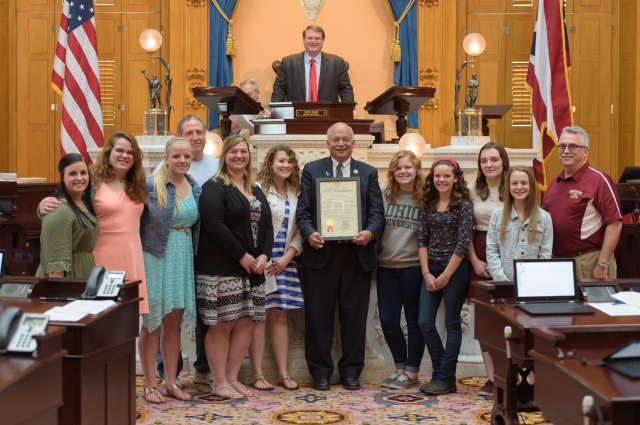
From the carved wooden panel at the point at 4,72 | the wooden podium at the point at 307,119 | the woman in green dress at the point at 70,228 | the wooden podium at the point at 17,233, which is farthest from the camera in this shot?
the carved wooden panel at the point at 4,72

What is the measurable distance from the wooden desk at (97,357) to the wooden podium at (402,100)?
3.51 meters

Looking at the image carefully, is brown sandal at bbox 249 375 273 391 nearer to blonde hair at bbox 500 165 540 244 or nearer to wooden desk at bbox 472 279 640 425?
wooden desk at bbox 472 279 640 425

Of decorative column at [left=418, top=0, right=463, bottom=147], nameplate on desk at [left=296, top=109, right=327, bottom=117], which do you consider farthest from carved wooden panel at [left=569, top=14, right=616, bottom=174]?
nameplate on desk at [left=296, top=109, right=327, bottom=117]

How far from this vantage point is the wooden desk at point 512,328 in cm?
327

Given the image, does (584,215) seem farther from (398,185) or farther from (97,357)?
(97,357)

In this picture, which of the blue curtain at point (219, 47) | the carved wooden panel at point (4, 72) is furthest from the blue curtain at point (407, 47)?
the carved wooden panel at point (4, 72)

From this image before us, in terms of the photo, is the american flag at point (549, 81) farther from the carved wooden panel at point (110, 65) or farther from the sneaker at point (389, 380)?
the carved wooden panel at point (110, 65)

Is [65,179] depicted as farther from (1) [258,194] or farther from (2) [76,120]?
(2) [76,120]

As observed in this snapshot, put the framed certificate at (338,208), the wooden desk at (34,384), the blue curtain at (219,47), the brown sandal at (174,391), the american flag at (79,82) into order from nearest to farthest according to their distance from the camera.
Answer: the wooden desk at (34,384) → the brown sandal at (174,391) → the framed certificate at (338,208) → the american flag at (79,82) → the blue curtain at (219,47)

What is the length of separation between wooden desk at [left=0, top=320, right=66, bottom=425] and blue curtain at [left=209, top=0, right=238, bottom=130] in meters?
8.19

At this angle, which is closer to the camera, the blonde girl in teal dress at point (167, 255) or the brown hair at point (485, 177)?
the blonde girl in teal dress at point (167, 255)

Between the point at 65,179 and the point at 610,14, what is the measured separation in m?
9.51

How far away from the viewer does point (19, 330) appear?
276 centimetres

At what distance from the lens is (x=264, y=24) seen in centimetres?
1130
